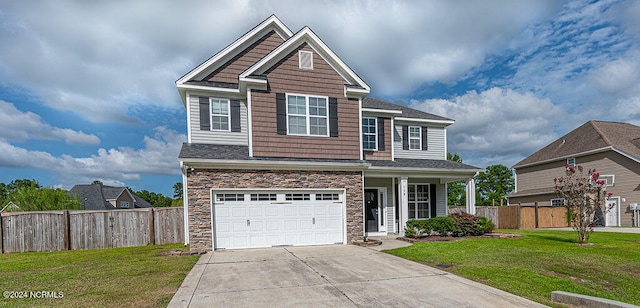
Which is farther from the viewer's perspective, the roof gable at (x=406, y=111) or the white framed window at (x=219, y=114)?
the roof gable at (x=406, y=111)

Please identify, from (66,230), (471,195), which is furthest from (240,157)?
(471,195)

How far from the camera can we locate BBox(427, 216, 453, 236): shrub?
12969 millimetres

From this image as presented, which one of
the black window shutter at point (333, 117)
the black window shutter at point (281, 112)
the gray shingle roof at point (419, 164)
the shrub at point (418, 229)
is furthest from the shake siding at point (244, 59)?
the shrub at point (418, 229)

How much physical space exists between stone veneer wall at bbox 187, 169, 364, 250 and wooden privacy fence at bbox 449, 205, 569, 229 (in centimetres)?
1014

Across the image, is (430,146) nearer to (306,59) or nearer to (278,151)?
(306,59)

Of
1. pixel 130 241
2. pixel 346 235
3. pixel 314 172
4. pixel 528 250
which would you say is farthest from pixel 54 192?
pixel 528 250

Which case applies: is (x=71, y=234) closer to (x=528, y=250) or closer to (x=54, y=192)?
(x=54, y=192)

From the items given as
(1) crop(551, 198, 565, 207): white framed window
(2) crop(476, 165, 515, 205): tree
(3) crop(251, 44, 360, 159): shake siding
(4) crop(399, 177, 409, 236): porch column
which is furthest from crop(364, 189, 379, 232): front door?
(2) crop(476, 165, 515, 205): tree

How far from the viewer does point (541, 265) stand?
7945 millimetres

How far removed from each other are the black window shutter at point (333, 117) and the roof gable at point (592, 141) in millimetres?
20764

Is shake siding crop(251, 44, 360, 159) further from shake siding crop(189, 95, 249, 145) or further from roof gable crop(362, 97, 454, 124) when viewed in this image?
roof gable crop(362, 97, 454, 124)

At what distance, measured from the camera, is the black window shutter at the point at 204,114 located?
12.8 metres

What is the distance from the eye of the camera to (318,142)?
12352mm

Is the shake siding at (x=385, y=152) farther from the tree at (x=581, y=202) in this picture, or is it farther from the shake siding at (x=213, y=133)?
the tree at (x=581, y=202)
